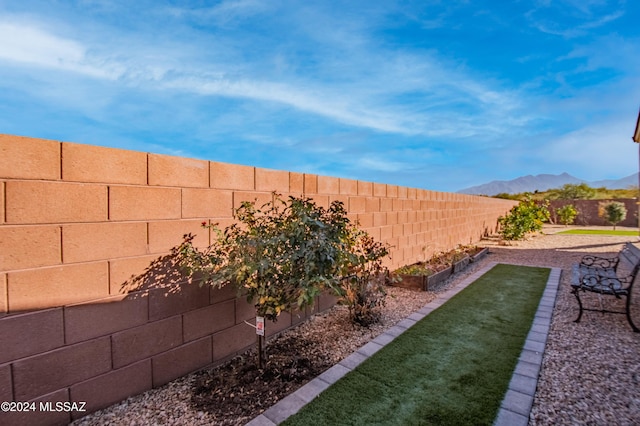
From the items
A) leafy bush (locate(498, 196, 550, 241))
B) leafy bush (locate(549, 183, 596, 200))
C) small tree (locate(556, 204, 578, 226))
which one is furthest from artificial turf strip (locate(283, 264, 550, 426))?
leafy bush (locate(549, 183, 596, 200))

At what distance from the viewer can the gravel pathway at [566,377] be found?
6.79 feet

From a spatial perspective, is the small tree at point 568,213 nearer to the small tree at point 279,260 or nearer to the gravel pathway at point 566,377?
the gravel pathway at point 566,377

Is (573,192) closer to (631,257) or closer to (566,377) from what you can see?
(631,257)

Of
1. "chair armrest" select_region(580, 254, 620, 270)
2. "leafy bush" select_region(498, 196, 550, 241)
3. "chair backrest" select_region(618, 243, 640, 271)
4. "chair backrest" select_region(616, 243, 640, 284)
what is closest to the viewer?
"chair backrest" select_region(616, 243, 640, 284)

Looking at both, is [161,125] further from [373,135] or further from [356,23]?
[373,135]

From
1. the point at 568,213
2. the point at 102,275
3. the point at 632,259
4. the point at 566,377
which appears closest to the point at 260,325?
the point at 102,275

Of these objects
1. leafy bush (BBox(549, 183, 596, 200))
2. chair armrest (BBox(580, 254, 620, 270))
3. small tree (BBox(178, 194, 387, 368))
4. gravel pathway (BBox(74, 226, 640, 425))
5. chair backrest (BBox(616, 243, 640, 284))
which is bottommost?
gravel pathway (BBox(74, 226, 640, 425))

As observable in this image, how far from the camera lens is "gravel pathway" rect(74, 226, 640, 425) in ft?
6.79

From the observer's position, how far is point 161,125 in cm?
411

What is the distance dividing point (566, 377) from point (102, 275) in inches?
153

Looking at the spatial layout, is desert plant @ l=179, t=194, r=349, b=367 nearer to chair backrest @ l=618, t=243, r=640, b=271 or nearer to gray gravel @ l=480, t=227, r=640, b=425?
gray gravel @ l=480, t=227, r=640, b=425

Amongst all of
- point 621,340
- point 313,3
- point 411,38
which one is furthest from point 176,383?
point 411,38

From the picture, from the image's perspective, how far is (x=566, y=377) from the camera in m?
2.55

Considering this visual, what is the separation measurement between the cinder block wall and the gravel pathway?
198mm
